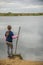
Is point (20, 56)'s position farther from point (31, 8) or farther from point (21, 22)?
point (31, 8)

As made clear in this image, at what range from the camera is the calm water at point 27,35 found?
1454 mm

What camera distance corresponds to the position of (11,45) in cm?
147

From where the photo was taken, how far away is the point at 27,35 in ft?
4.80

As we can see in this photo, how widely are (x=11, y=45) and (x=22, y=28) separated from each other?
19 centimetres

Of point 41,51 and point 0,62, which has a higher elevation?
point 41,51

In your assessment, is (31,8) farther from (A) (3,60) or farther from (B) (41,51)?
(A) (3,60)

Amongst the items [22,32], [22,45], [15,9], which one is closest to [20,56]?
[22,45]

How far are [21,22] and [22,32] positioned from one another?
93 millimetres

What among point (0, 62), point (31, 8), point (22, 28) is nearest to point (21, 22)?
point (22, 28)

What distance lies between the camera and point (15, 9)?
1451 millimetres

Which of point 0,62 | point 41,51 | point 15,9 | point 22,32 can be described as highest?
point 15,9

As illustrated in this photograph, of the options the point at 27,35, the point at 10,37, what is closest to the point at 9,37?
the point at 10,37

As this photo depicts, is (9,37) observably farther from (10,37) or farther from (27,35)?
(27,35)

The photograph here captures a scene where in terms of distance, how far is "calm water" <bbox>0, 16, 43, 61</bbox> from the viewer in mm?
1454
